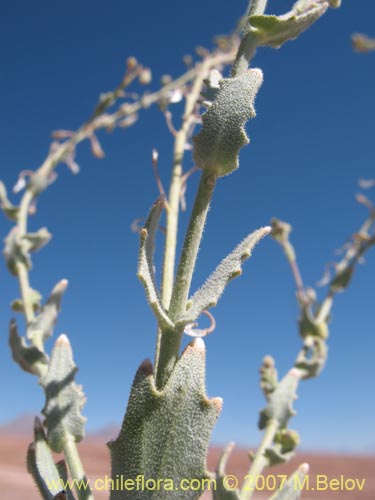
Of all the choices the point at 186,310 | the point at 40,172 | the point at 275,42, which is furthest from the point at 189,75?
the point at 186,310

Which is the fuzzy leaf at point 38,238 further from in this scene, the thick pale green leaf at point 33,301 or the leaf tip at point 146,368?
the leaf tip at point 146,368

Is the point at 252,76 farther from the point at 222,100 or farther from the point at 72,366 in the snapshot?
the point at 72,366

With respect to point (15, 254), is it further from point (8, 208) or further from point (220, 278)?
point (220, 278)

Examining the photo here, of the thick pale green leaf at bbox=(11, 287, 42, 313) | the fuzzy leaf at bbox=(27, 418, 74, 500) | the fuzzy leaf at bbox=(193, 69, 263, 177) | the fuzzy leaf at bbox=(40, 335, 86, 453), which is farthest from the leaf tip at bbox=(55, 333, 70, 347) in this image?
the fuzzy leaf at bbox=(193, 69, 263, 177)

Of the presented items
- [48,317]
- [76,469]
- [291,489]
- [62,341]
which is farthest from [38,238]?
[291,489]

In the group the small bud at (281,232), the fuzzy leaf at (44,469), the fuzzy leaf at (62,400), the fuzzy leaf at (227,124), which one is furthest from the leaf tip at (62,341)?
the small bud at (281,232)
